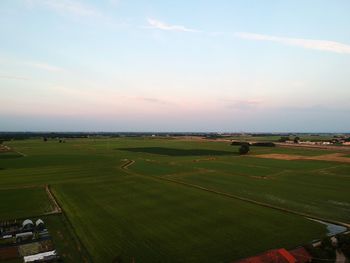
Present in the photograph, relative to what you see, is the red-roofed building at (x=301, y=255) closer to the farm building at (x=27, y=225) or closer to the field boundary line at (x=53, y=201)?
the farm building at (x=27, y=225)

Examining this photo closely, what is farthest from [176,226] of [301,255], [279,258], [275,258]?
[301,255]

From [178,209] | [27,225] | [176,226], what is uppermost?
[27,225]

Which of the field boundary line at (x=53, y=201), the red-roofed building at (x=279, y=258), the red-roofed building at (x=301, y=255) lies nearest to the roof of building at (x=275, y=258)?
the red-roofed building at (x=279, y=258)

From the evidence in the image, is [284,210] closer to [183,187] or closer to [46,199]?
[183,187]

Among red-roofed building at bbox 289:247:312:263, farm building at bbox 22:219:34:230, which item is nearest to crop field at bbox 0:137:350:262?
red-roofed building at bbox 289:247:312:263

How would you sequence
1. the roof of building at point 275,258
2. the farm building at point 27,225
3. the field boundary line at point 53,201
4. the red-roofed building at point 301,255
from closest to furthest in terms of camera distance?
the roof of building at point 275,258, the red-roofed building at point 301,255, the farm building at point 27,225, the field boundary line at point 53,201

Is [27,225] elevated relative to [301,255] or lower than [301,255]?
elevated

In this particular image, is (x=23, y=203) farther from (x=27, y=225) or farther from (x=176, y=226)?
(x=176, y=226)

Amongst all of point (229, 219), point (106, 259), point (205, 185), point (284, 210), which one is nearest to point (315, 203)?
point (284, 210)
